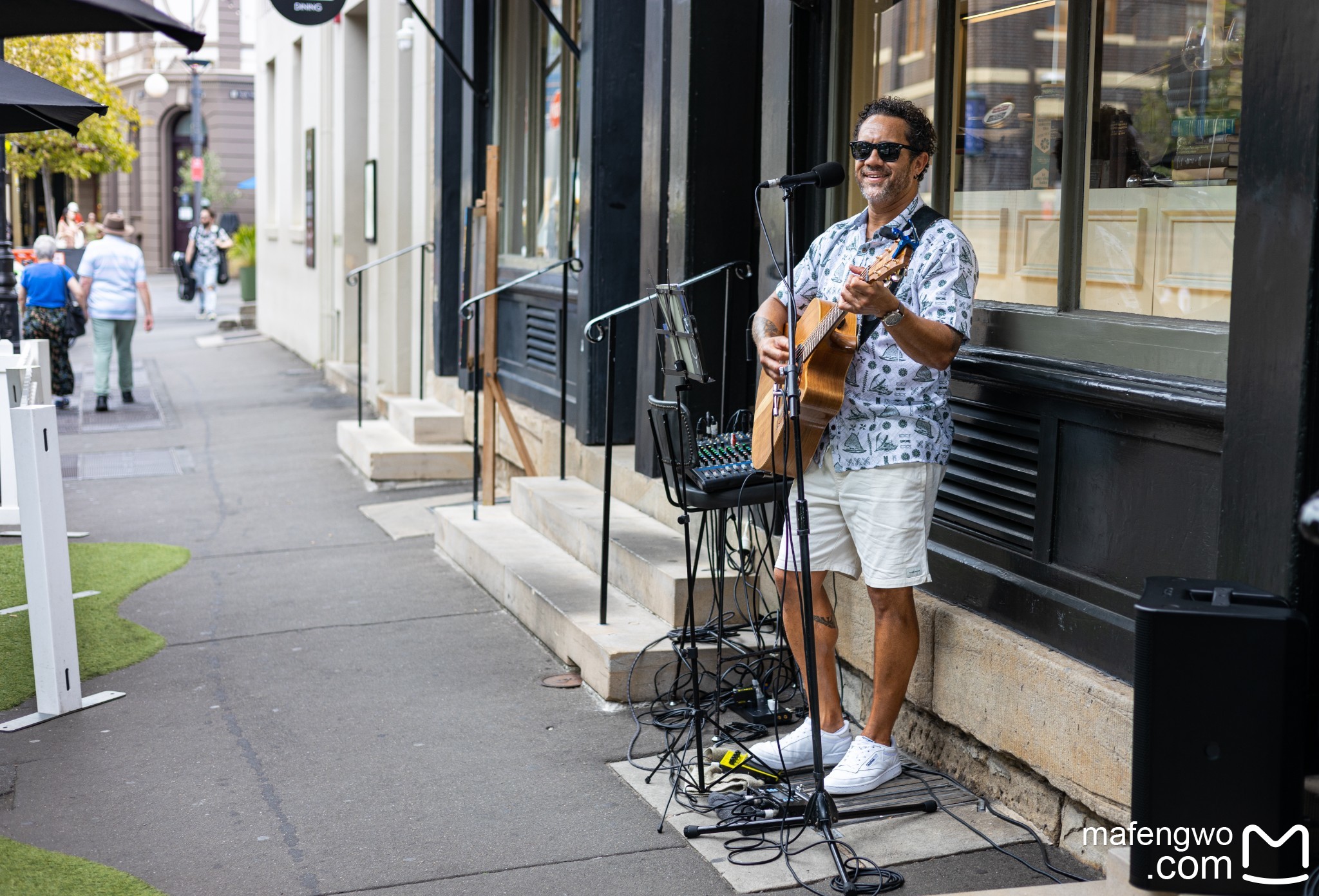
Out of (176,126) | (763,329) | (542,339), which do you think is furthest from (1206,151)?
(176,126)

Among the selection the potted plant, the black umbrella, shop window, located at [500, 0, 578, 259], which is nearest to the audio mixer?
the black umbrella

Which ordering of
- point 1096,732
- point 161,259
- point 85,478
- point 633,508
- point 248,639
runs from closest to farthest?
point 1096,732 → point 248,639 → point 633,508 → point 85,478 → point 161,259

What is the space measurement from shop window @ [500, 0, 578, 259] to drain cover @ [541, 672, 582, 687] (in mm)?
3922

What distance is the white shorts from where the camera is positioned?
Result: 4.23 m

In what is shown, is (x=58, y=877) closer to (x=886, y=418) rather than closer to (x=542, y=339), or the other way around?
(x=886, y=418)

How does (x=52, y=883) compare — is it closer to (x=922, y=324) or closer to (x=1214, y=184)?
(x=922, y=324)

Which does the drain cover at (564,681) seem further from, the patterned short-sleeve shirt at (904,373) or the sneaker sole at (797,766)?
the patterned short-sleeve shirt at (904,373)

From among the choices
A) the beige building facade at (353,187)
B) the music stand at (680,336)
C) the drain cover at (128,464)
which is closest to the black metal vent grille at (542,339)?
the beige building facade at (353,187)

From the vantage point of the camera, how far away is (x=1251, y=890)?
283 cm

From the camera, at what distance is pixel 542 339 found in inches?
368

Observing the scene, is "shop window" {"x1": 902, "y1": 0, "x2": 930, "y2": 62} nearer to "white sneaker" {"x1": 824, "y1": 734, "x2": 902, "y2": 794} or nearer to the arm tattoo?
the arm tattoo

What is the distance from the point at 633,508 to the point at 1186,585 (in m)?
4.26

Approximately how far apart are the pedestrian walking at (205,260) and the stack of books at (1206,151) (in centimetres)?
2343

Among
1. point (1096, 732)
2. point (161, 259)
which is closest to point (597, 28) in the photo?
point (1096, 732)
